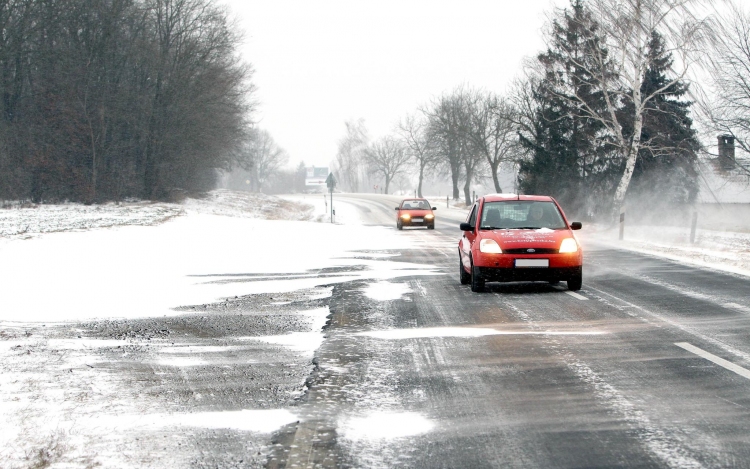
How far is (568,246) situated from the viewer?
12.2 metres

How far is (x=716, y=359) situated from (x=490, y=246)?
545 cm

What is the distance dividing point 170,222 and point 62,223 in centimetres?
428

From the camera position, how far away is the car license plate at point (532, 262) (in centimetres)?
1198

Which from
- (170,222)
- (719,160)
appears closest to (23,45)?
(170,222)

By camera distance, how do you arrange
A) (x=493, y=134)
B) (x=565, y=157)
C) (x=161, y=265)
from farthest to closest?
(x=493, y=134) < (x=565, y=157) < (x=161, y=265)

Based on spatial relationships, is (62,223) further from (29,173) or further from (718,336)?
(718,336)

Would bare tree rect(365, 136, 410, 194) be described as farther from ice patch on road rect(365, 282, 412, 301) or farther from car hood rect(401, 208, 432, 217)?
ice patch on road rect(365, 282, 412, 301)

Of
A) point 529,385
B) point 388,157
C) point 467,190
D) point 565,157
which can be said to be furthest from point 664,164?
point 388,157

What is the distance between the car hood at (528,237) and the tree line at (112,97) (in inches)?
1356

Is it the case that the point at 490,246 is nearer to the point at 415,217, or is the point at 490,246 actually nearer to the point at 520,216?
the point at 520,216

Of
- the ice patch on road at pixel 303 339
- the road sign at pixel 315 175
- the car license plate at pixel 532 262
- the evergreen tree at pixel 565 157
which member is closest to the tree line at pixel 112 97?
the evergreen tree at pixel 565 157

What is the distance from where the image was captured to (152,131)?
4909 centimetres

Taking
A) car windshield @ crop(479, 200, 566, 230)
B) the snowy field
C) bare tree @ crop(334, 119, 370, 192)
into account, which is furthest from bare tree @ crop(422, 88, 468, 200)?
bare tree @ crop(334, 119, 370, 192)

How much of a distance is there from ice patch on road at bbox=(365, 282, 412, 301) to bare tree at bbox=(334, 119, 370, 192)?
136883mm
